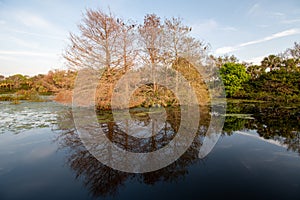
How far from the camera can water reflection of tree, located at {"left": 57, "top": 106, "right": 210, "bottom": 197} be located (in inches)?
114

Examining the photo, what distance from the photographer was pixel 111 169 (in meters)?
3.32

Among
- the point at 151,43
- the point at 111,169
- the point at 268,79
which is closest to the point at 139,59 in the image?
the point at 151,43

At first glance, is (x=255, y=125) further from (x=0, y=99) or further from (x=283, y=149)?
(x=0, y=99)

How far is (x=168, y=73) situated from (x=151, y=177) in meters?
8.85

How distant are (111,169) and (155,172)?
0.81m

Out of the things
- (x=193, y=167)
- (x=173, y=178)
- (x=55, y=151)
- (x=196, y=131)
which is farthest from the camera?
(x=196, y=131)

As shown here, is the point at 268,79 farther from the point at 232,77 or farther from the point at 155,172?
the point at 155,172

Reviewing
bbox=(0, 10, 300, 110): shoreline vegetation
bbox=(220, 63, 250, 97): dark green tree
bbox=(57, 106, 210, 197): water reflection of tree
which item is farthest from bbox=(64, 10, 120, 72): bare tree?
bbox=(220, 63, 250, 97): dark green tree

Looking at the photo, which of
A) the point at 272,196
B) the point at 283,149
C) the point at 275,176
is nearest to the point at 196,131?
the point at 283,149

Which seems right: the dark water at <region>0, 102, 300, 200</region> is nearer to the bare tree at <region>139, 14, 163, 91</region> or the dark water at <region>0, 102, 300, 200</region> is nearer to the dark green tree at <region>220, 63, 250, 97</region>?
the bare tree at <region>139, 14, 163, 91</region>

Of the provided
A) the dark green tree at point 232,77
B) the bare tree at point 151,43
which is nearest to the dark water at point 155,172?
the bare tree at point 151,43

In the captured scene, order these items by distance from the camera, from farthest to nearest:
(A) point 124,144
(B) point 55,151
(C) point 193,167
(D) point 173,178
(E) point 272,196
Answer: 1. (A) point 124,144
2. (B) point 55,151
3. (C) point 193,167
4. (D) point 173,178
5. (E) point 272,196

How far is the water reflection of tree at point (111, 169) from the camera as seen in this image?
290 centimetres

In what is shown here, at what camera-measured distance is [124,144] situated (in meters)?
4.64
